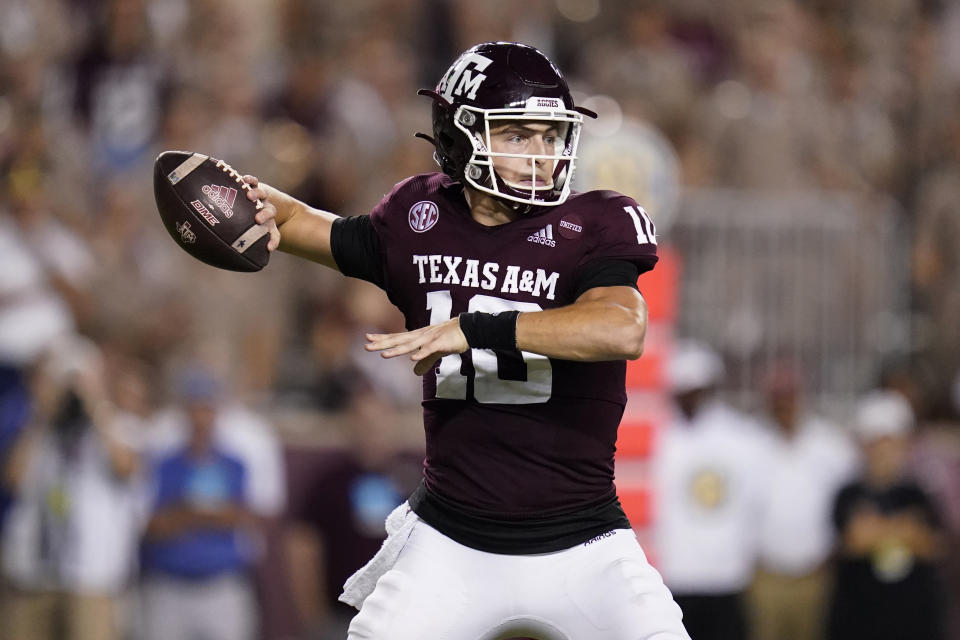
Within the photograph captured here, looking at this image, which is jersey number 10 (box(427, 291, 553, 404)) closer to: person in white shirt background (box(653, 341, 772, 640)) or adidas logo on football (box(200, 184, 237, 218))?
adidas logo on football (box(200, 184, 237, 218))

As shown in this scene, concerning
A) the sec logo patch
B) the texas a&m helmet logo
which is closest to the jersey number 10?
the sec logo patch

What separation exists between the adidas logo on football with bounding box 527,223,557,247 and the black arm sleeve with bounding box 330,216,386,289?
1.60 ft

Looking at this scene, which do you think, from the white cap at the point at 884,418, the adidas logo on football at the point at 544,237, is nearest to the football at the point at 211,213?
the adidas logo on football at the point at 544,237

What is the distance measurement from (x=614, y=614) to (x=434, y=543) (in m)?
0.54

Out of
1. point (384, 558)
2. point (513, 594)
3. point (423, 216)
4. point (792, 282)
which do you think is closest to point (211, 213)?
point (423, 216)

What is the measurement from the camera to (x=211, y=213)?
14.0ft

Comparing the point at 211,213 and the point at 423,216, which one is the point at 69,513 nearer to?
the point at 211,213

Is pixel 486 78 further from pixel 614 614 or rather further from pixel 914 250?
pixel 914 250

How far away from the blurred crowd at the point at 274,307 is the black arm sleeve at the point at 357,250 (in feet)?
14.1

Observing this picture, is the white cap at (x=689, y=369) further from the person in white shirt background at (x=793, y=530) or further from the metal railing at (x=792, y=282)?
the person in white shirt background at (x=793, y=530)

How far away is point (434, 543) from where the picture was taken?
13.6 feet

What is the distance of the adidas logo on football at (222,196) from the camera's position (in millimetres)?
4270

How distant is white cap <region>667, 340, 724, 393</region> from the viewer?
361 inches

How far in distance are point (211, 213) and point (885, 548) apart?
6.18 meters
